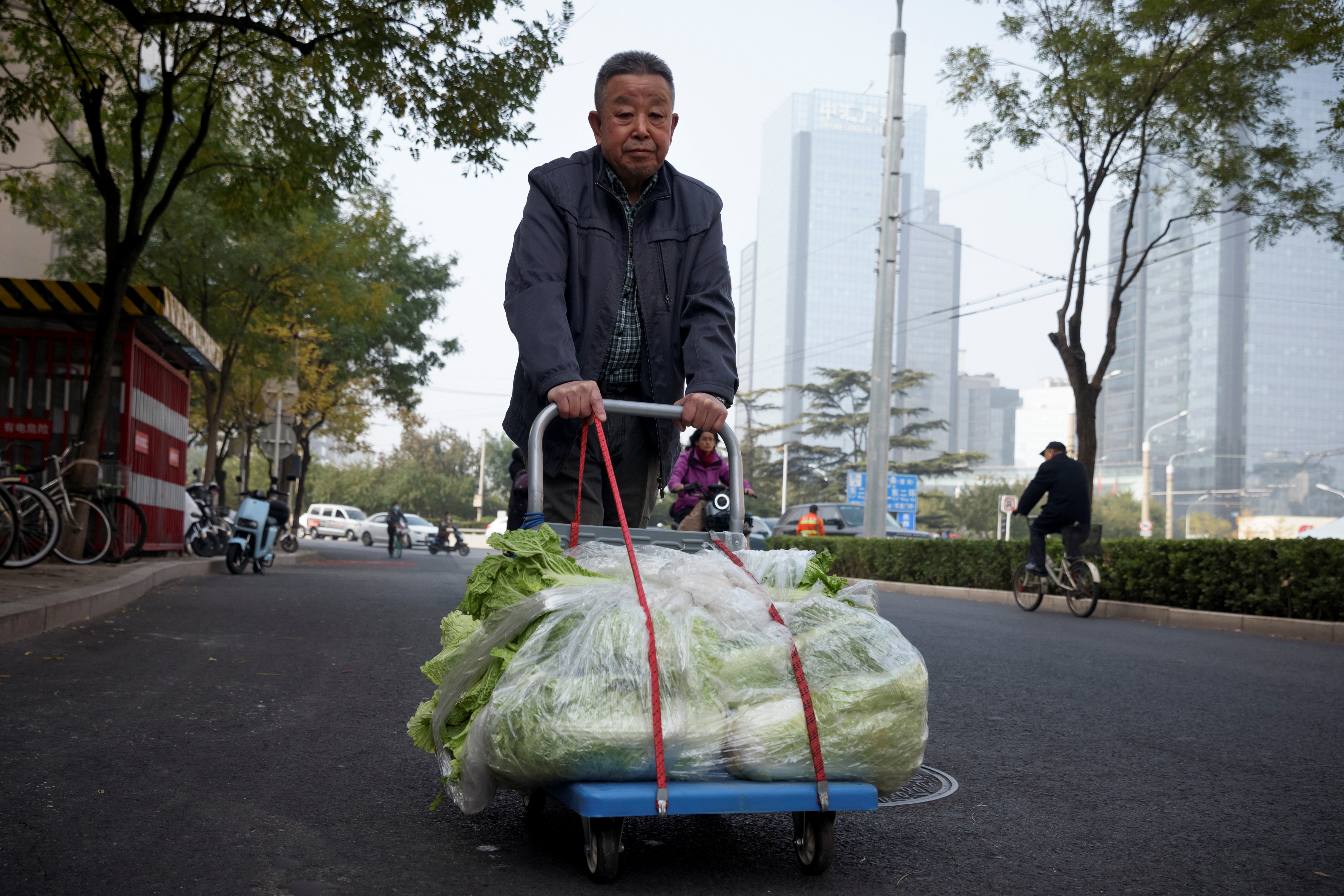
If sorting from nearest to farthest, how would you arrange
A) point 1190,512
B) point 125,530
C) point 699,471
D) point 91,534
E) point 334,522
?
point 699,471 < point 91,534 < point 125,530 < point 334,522 < point 1190,512

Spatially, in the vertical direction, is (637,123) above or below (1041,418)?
below

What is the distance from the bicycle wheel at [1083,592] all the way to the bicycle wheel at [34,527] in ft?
33.8

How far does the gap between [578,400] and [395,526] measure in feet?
104

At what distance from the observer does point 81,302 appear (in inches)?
492

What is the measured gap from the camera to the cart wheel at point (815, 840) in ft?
8.20

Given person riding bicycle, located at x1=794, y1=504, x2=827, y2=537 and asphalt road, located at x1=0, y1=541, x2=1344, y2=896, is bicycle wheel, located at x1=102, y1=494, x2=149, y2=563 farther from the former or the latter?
person riding bicycle, located at x1=794, y1=504, x2=827, y2=537

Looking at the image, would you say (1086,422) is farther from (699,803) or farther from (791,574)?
(699,803)

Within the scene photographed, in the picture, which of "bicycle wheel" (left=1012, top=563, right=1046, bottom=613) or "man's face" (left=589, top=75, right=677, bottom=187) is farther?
"bicycle wheel" (left=1012, top=563, right=1046, bottom=613)

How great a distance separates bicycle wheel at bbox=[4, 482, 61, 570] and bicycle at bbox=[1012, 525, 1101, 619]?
10323 millimetres

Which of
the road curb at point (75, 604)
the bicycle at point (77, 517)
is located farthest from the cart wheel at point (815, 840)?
the bicycle at point (77, 517)

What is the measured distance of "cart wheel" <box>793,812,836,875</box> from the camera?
98.4 inches

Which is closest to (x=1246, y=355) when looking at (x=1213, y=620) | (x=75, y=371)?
(x=1213, y=620)

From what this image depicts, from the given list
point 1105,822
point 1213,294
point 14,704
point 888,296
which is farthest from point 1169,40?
point 1213,294

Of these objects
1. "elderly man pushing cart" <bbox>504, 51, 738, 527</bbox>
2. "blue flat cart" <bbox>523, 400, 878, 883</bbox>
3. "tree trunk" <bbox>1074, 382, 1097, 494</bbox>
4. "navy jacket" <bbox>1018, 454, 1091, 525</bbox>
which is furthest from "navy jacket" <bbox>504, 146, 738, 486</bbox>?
"tree trunk" <bbox>1074, 382, 1097, 494</bbox>
